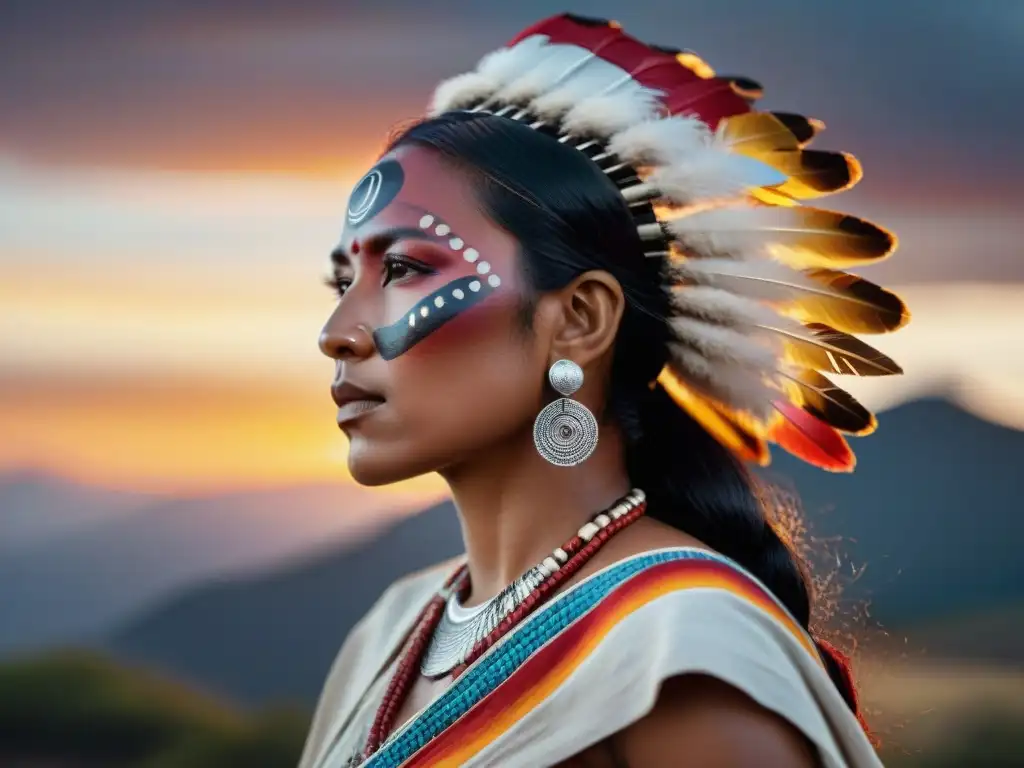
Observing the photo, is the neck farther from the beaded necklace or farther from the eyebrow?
the eyebrow

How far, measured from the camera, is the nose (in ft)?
4.99

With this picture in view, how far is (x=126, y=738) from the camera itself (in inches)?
96.7

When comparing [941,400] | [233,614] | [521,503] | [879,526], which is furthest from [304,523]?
[941,400]

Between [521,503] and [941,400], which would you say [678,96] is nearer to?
[521,503]

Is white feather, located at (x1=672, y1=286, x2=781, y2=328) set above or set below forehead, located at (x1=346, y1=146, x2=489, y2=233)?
below

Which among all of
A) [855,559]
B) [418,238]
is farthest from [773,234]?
[855,559]

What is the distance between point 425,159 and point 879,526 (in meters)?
1.31

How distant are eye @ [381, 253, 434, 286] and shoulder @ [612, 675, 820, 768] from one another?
64cm

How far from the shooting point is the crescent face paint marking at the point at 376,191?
1.58 metres

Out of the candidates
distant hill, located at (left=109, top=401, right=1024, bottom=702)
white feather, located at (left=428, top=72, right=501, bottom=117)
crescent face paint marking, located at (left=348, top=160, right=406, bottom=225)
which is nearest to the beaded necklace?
crescent face paint marking, located at (left=348, top=160, right=406, bottom=225)

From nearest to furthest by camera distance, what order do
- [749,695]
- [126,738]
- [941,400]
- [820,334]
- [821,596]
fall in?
[749,695]
[820,334]
[821,596]
[941,400]
[126,738]

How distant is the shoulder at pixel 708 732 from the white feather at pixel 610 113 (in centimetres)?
78

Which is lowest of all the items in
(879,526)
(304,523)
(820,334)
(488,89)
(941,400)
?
(879,526)

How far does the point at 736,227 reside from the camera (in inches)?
63.2
